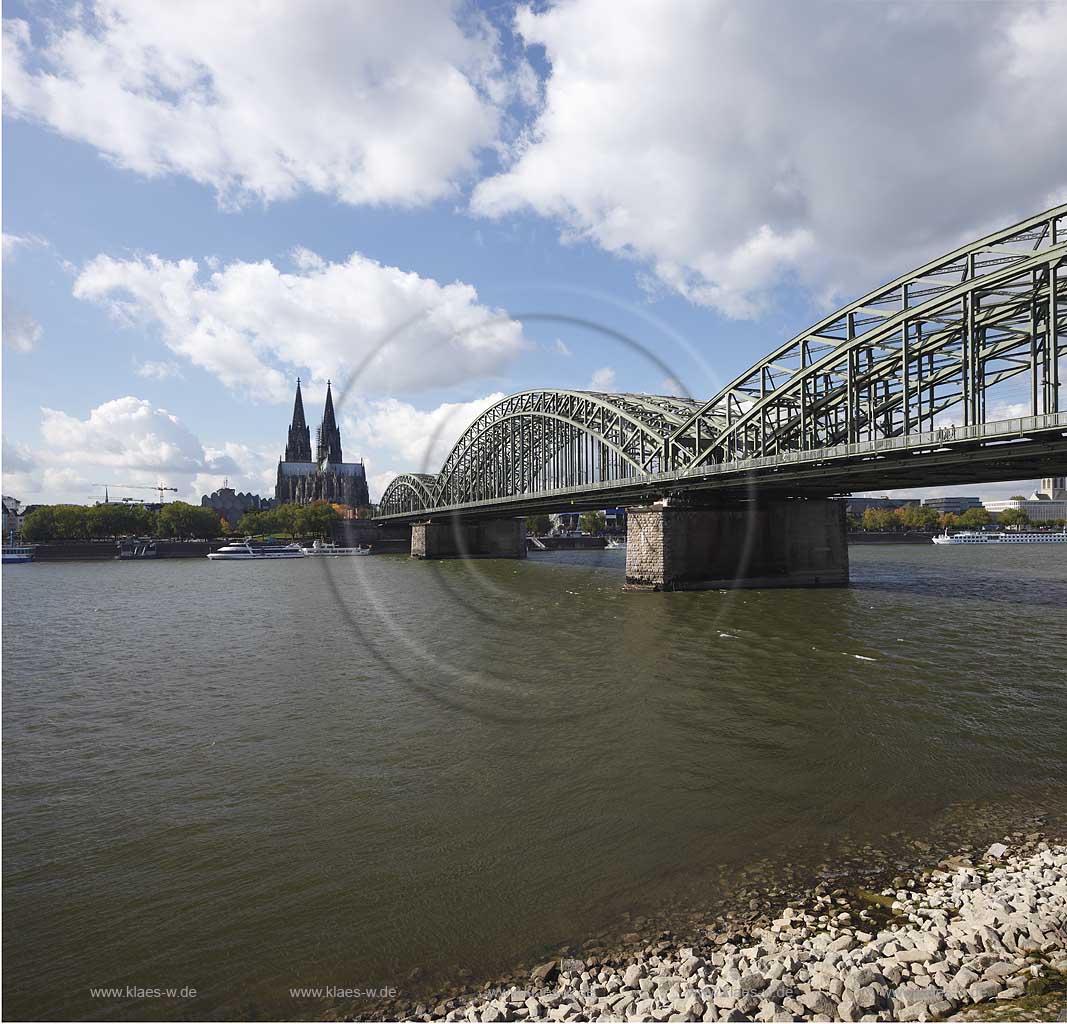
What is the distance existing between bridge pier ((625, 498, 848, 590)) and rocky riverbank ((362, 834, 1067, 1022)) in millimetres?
40680

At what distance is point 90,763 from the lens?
1336 centimetres

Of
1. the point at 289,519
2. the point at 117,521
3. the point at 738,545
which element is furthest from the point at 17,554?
the point at 738,545

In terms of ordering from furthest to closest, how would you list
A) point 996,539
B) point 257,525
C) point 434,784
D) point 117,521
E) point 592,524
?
point 592,524 < point 257,525 < point 996,539 < point 117,521 < point 434,784

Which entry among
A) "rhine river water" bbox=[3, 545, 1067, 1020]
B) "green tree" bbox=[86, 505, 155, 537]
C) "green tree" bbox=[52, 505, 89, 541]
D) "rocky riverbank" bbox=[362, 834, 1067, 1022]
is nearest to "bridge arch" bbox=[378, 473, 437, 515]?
"green tree" bbox=[86, 505, 155, 537]

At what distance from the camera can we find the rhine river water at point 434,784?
7.48m

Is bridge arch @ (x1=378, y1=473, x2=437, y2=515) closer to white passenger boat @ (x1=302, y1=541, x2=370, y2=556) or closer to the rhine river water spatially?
white passenger boat @ (x1=302, y1=541, x2=370, y2=556)

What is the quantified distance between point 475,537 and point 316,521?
54544 millimetres

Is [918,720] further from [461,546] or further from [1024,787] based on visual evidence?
[461,546]

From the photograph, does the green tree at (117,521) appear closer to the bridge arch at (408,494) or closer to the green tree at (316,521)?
the green tree at (316,521)

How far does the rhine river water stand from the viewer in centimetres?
748

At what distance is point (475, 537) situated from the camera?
11194 cm

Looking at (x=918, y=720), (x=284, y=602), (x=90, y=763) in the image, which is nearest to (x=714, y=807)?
(x=918, y=720)

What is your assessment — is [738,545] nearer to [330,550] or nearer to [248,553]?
[248,553]

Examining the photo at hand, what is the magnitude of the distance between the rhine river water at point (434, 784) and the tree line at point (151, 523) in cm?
12502
